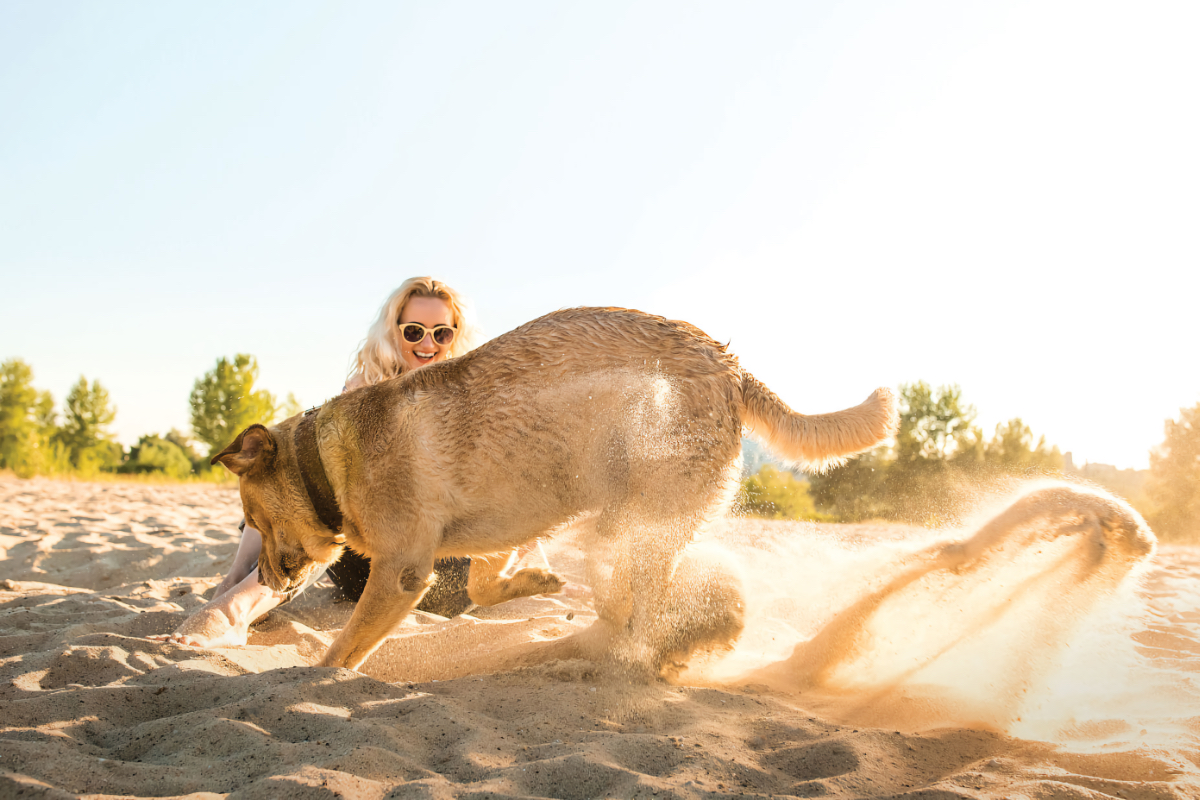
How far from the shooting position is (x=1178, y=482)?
39.7 ft

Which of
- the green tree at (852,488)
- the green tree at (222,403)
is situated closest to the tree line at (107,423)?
the green tree at (222,403)

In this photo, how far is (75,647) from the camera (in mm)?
3025

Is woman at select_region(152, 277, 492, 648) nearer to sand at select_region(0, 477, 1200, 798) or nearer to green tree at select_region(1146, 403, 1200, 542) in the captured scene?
sand at select_region(0, 477, 1200, 798)

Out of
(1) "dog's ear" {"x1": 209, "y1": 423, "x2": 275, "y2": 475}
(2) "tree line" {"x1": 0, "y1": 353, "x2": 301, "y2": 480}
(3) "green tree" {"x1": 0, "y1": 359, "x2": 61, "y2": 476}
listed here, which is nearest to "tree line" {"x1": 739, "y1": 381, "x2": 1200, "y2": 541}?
(1) "dog's ear" {"x1": 209, "y1": 423, "x2": 275, "y2": 475}

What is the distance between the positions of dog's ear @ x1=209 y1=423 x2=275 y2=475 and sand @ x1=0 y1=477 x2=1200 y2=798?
91 cm

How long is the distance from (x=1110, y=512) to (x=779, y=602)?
254 cm

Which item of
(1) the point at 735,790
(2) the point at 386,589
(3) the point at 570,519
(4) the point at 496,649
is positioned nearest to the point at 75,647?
(2) the point at 386,589

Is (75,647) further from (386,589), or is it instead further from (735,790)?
(735,790)

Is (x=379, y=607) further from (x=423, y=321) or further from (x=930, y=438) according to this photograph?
(x=930, y=438)

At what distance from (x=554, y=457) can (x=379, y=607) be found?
3.51ft

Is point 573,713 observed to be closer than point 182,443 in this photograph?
Yes

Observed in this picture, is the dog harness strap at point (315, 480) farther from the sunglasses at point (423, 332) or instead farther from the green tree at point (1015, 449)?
the green tree at point (1015, 449)

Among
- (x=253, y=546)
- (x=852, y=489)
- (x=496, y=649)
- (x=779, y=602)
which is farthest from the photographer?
(x=852, y=489)

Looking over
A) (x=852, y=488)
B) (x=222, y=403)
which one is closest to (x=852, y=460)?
(x=852, y=488)
